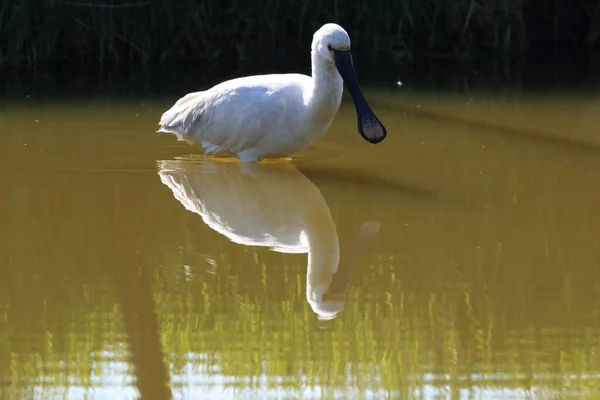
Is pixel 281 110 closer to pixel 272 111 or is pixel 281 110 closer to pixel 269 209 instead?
pixel 272 111

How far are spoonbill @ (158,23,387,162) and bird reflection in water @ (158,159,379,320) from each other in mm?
177

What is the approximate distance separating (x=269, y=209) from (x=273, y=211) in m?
0.05

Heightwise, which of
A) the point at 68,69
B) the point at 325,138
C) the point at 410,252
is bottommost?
the point at 68,69

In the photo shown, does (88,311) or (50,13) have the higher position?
(88,311)

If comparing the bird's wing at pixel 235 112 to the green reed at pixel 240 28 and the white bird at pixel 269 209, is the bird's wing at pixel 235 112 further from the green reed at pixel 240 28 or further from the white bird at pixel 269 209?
the green reed at pixel 240 28

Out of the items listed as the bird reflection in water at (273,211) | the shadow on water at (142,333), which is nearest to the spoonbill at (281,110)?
the bird reflection in water at (273,211)

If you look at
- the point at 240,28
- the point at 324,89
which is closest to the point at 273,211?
the point at 324,89

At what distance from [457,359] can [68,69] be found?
26.1 ft

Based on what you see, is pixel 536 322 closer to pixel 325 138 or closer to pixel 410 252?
pixel 410 252

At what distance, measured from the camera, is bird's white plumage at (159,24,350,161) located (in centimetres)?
700

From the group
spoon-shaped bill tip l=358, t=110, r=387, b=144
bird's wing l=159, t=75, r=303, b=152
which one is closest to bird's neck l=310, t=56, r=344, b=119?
bird's wing l=159, t=75, r=303, b=152

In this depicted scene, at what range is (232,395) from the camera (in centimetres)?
394

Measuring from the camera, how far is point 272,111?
7148 mm

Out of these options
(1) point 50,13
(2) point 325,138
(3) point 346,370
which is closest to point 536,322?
(3) point 346,370
